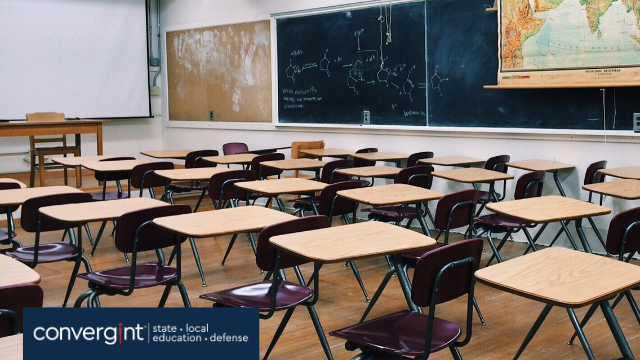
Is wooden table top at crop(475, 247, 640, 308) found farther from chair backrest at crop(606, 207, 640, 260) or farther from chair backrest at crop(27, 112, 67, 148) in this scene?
chair backrest at crop(27, 112, 67, 148)

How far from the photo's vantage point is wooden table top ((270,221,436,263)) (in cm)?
281

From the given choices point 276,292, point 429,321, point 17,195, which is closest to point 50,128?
point 17,195

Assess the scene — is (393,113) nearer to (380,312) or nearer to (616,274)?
(380,312)

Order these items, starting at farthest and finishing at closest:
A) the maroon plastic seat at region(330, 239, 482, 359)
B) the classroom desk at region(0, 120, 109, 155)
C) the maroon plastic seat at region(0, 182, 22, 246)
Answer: the classroom desk at region(0, 120, 109, 155) → the maroon plastic seat at region(0, 182, 22, 246) → the maroon plastic seat at region(330, 239, 482, 359)

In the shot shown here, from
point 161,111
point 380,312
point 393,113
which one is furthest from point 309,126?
point 380,312

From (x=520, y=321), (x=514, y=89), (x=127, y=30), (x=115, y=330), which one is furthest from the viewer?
(x=127, y=30)

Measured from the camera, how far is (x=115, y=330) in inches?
66.7

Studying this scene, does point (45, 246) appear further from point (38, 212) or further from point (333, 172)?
point (333, 172)

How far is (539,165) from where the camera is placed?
6047 millimetres

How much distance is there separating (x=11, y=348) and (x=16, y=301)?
1.45 feet

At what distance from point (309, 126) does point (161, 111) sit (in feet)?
12.0

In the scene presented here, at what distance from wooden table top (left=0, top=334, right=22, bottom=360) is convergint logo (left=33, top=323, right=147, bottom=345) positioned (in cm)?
10

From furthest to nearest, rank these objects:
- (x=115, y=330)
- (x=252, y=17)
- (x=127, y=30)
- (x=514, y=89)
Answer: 1. (x=127, y=30)
2. (x=252, y=17)
3. (x=514, y=89)
4. (x=115, y=330)

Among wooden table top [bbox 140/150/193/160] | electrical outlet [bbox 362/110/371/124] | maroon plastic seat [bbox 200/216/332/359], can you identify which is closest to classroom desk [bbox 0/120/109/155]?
wooden table top [bbox 140/150/193/160]
